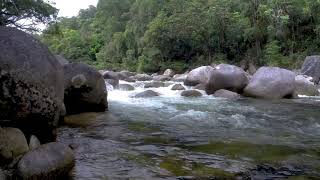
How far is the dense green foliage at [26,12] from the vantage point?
13251 millimetres

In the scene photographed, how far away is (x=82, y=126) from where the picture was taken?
27.9 ft

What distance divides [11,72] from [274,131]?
527cm

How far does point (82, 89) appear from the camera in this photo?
9984mm

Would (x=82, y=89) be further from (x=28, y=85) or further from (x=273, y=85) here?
(x=273, y=85)

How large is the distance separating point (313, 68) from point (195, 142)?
14326 millimetres

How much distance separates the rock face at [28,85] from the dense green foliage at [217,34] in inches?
632

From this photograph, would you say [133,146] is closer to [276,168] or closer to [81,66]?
[276,168]

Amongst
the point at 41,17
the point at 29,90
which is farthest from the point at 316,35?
the point at 29,90

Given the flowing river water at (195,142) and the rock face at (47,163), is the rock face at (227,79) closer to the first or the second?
the flowing river water at (195,142)

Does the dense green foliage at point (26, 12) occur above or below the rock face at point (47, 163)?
above

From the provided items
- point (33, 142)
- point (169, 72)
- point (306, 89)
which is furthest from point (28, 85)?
point (169, 72)

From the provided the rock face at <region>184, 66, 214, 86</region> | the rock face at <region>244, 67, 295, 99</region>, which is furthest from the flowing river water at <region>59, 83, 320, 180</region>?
the rock face at <region>184, 66, 214, 86</region>

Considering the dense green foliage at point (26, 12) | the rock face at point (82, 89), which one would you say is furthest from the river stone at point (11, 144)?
the dense green foliage at point (26, 12)

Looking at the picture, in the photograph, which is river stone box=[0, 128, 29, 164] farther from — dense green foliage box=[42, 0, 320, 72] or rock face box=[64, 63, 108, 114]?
dense green foliage box=[42, 0, 320, 72]
